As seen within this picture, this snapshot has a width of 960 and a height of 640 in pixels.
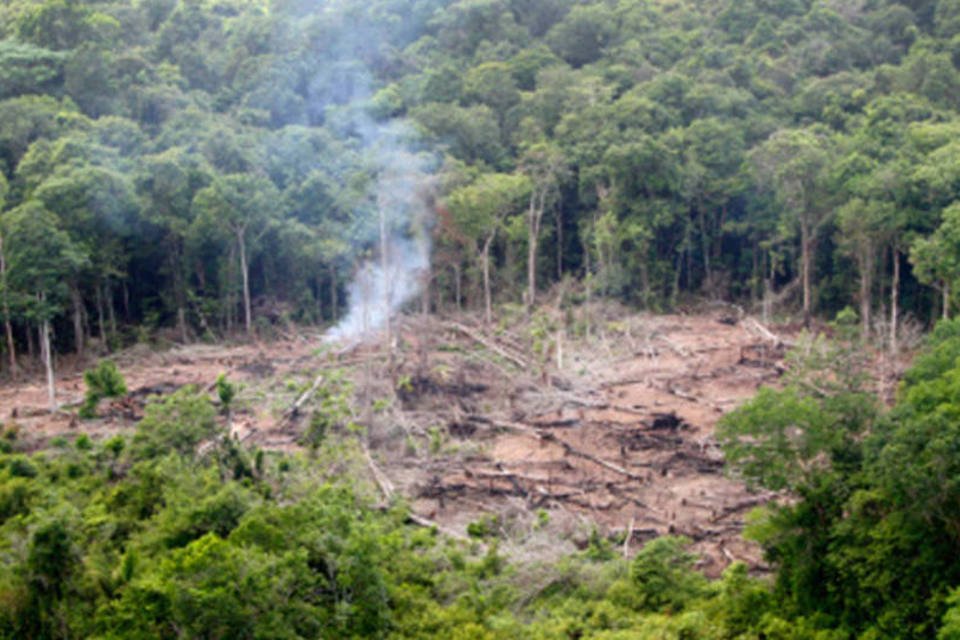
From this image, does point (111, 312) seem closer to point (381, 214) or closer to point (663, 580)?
point (381, 214)

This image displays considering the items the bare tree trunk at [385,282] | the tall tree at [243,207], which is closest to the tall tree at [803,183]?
the bare tree trunk at [385,282]

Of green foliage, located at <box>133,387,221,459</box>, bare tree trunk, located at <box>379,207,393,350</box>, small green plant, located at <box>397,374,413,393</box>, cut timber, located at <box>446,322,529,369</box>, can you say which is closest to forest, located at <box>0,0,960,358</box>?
bare tree trunk, located at <box>379,207,393,350</box>

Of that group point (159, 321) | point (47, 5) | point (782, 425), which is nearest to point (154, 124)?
point (47, 5)

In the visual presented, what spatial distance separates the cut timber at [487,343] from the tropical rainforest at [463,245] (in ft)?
4.87

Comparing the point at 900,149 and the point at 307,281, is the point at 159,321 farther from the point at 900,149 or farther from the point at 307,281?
the point at 900,149

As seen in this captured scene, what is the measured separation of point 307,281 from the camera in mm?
29688

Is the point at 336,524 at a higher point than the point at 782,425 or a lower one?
lower

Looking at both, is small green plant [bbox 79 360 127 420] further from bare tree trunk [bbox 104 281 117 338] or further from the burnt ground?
bare tree trunk [bbox 104 281 117 338]

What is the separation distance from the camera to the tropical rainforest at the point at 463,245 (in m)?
11.5

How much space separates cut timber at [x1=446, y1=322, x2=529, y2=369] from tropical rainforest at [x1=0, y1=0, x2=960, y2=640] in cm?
148

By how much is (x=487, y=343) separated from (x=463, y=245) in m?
5.32

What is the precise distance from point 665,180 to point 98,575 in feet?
68.7

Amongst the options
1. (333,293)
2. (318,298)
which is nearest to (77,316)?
(333,293)

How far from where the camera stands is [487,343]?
80.9 feet
